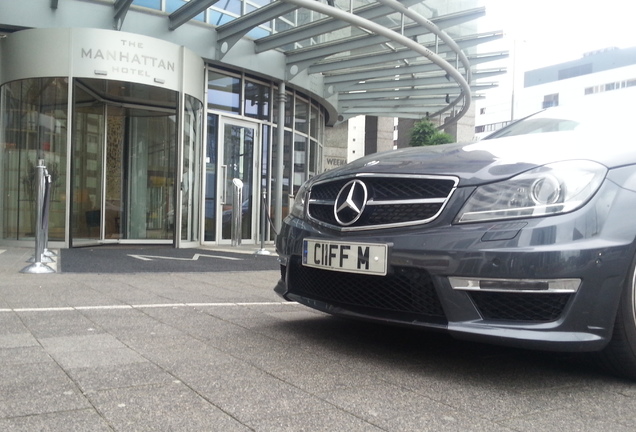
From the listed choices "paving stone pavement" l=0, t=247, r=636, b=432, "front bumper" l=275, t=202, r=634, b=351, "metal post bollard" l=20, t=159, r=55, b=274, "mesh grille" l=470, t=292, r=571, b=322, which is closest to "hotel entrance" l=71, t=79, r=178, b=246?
"metal post bollard" l=20, t=159, r=55, b=274

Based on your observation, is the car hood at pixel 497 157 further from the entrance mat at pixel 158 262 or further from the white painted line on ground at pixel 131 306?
the entrance mat at pixel 158 262

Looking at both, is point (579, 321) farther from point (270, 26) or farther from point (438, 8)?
point (270, 26)

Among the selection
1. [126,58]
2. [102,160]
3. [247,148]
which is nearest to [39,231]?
[126,58]

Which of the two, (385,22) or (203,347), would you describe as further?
(385,22)

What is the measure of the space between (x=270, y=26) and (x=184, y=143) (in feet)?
11.1

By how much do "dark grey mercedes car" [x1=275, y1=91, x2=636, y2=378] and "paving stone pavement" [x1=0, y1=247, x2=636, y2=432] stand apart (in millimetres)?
233

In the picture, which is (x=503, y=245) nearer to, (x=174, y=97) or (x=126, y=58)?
(x=126, y=58)

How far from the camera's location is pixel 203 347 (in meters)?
3.00

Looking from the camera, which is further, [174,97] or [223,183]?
[223,183]

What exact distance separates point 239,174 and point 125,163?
7.36 ft

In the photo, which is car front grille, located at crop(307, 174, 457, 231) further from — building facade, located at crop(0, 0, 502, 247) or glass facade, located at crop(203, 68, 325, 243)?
glass facade, located at crop(203, 68, 325, 243)

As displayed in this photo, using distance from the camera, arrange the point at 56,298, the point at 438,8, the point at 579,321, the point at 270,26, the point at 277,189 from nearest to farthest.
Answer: the point at 579,321 < the point at 56,298 < the point at 438,8 < the point at 270,26 < the point at 277,189

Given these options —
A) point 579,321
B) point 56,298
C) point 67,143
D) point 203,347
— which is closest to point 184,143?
point 67,143

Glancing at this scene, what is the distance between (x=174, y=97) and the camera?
11.1 meters
